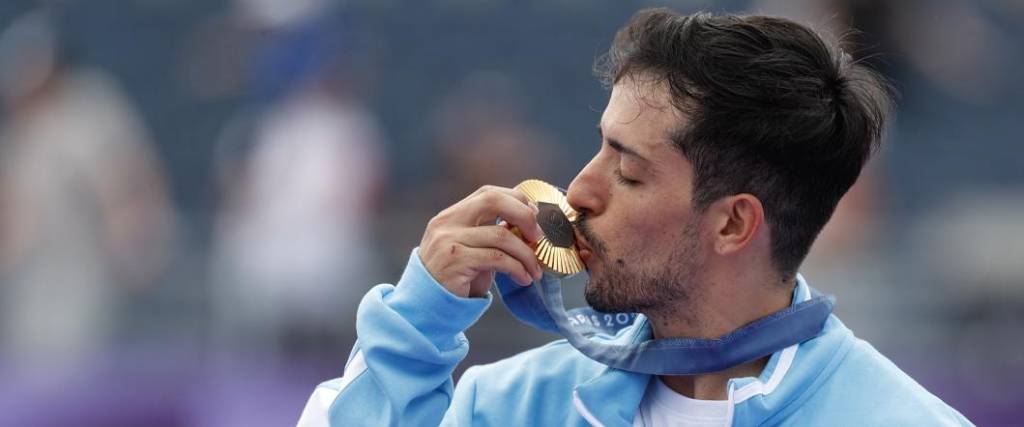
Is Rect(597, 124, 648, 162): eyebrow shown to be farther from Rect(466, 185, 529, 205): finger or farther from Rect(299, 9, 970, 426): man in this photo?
Rect(466, 185, 529, 205): finger

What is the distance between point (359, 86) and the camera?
8.55 meters

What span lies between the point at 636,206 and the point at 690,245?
14cm

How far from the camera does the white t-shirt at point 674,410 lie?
2.89m

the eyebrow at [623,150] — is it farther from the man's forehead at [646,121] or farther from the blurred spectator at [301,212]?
the blurred spectator at [301,212]

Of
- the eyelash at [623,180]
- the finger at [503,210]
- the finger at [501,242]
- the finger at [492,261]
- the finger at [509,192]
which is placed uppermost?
the eyelash at [623,180]

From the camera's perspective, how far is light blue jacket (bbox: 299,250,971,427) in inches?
110

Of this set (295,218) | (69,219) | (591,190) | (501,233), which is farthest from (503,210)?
(69,219)

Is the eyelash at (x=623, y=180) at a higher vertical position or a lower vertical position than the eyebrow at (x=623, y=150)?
lower

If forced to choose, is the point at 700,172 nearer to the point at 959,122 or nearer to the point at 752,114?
the point at 752,114

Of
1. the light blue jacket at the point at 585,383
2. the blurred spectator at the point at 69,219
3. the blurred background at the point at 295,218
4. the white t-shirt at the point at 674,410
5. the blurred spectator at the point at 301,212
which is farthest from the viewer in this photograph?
the blurred spectator at the point at 69,219

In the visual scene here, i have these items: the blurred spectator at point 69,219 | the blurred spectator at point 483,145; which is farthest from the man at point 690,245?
the blurred spectator at point 69,219

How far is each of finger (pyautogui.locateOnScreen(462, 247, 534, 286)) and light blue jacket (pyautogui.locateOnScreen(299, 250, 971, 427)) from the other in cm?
7

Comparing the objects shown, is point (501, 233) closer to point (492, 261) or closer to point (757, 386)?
point (492, 261)

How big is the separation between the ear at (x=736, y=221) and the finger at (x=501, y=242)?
0.36 metres
